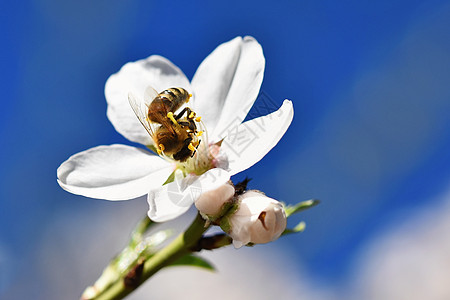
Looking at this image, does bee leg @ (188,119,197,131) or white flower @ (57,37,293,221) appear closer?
white flower @ (57,37,293,221)

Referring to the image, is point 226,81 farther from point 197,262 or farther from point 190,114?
point 197,262

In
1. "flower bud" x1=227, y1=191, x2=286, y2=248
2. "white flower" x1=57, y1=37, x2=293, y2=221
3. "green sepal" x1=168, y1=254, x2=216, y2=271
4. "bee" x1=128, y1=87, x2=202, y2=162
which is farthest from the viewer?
"green sepal" x1=168, y1=254, x2=216, y2=271

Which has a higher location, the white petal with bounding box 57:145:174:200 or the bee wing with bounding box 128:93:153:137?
the bee wing with bounding box 128:93:153:137

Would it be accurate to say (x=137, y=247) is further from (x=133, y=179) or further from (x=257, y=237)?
(x=257, y=237)

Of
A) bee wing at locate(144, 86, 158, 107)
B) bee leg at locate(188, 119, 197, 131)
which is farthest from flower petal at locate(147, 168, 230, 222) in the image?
bee wing at locate(144, 86, 158, 107)

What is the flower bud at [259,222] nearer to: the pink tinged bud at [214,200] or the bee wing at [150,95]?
the pink tinged bud at [214,200]

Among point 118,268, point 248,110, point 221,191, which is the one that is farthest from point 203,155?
point 118,268

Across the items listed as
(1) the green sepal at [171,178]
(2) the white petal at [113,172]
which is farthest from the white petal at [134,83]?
(1) the green sepal at [171,178]

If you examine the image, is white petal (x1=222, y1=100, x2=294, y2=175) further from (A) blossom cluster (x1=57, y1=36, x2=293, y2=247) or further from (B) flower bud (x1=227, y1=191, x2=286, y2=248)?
(B) flower bud (x1=227, y1=191, x2=286, y2=248)
